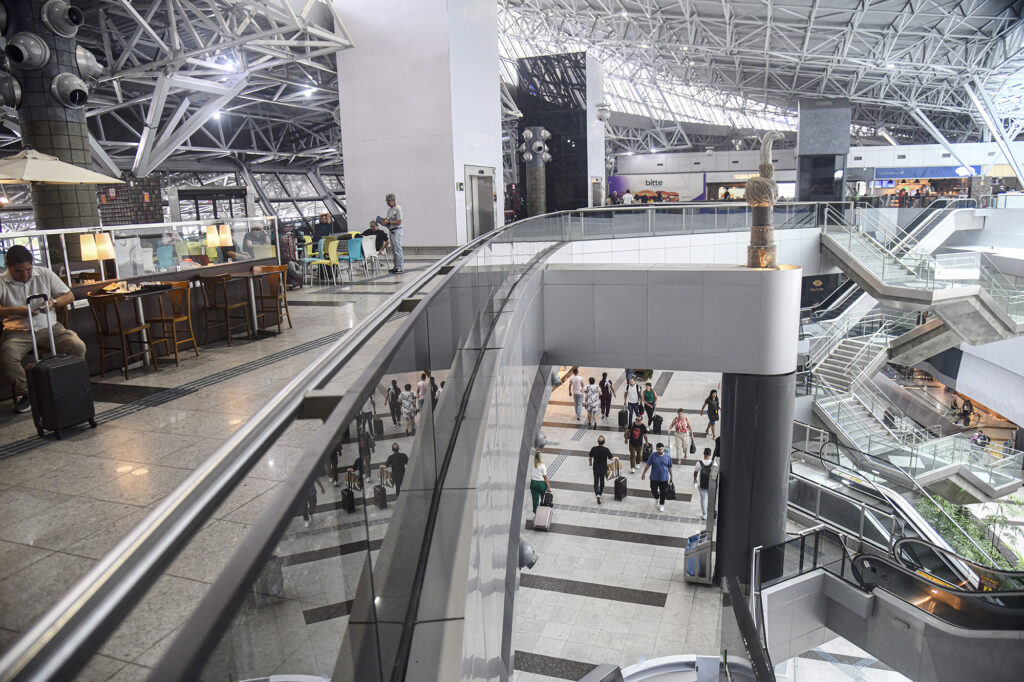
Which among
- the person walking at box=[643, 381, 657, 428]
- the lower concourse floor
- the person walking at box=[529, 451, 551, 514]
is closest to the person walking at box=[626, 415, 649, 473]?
the lower concourse floor

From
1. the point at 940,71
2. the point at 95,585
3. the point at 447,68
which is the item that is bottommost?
the point at 95,585

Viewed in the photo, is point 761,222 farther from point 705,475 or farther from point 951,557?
point 951,557

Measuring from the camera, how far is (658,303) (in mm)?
13219

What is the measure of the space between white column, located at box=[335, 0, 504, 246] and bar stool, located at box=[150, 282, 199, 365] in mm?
11332

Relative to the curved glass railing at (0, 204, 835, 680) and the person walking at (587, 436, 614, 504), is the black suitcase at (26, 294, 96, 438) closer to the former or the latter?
the curved glass railing at (0, 204, 835, 680)

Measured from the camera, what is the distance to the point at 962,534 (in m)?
15.0

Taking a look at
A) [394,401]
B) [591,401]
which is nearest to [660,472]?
[591,401]

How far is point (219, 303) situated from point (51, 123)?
699 cm

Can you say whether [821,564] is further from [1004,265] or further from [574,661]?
[1004,265]

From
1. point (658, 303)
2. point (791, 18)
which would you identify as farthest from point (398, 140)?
point (791, 18)

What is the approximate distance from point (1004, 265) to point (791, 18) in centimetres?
1524

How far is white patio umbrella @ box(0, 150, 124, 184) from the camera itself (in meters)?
9.27

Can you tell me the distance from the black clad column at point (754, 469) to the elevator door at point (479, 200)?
1011 cm

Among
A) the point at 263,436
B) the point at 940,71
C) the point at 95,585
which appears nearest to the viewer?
the point at 95,585
